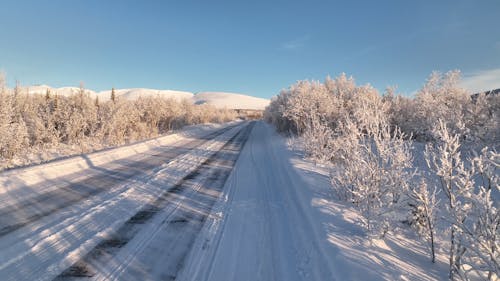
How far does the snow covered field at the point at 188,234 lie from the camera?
320cm

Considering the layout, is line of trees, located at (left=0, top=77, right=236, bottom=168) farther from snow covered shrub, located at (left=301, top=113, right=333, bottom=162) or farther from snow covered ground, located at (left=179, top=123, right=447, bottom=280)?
snow covered shrub, located at (left=301, top=113, right=333, bottom=162)

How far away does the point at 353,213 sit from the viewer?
485 cm

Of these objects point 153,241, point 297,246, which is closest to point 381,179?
point 297,246

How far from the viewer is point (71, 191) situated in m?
6.12

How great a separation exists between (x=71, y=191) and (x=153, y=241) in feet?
11.9

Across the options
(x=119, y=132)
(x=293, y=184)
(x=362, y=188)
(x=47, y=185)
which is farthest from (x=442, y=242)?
(x=119, y=132)

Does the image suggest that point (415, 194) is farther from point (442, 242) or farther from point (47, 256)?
point (47, 256)

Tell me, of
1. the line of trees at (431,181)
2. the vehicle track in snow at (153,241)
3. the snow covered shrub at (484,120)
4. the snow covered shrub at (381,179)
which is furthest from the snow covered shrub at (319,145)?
the vehicle track in snow at (153,241)

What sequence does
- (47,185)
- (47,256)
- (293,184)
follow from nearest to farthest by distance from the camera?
(47,256) < (47,185) < (293,184)

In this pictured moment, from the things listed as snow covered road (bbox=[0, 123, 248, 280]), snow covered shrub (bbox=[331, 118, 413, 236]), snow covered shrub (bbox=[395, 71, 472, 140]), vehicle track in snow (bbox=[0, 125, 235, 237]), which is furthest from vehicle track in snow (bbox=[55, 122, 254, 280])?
snow covered shrub (bbox=[395, 71, 472, 140])

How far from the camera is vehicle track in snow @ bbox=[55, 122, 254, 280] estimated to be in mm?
3143

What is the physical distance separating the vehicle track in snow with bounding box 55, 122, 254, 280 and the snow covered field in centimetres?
2

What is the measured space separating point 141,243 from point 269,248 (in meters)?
1.97

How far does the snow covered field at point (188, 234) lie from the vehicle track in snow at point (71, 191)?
1.0 inches
